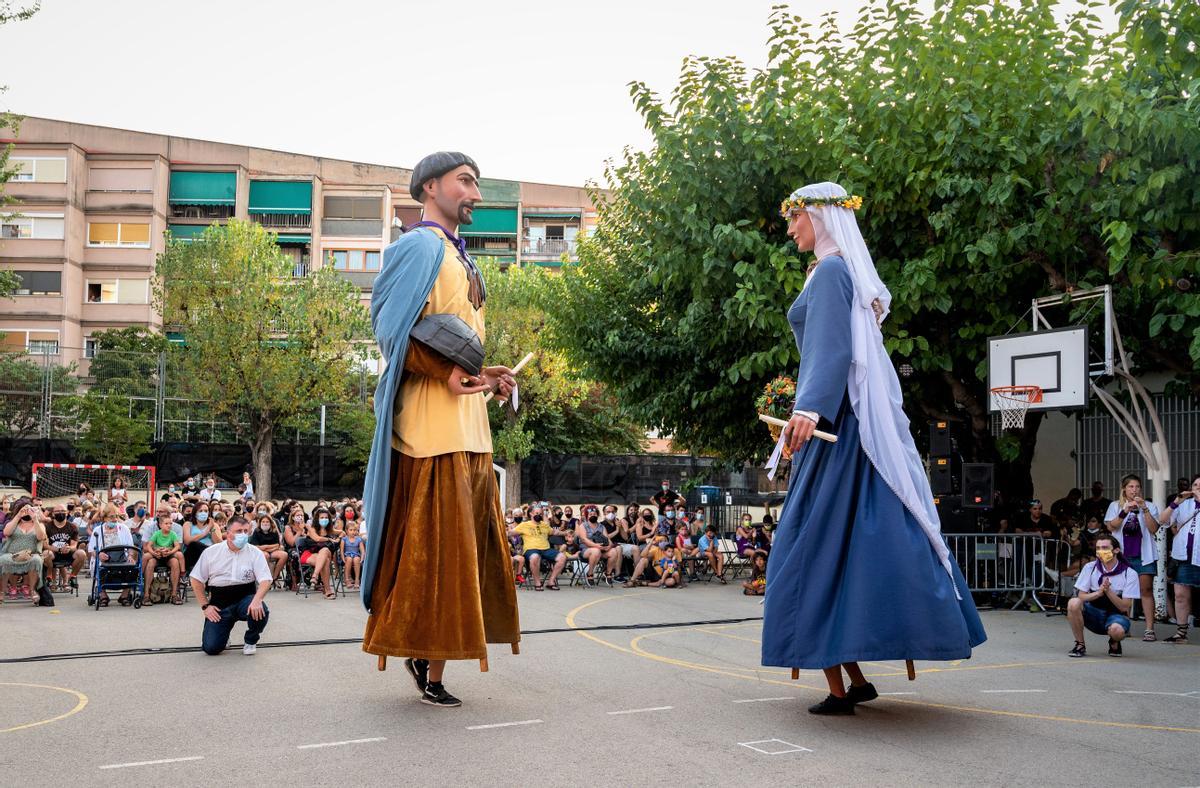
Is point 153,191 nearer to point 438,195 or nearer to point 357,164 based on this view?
point 357,164

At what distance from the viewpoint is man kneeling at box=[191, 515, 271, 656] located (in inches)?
354

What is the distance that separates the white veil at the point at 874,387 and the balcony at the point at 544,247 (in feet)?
185

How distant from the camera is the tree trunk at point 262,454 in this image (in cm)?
3644

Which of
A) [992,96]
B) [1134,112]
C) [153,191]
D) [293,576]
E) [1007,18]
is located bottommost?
[293,576]

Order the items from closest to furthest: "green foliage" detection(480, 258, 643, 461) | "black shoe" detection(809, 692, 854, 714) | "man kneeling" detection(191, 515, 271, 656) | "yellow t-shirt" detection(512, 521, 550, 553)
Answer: "black shoe" detection(809, 692, 854, 714) < "man kneeling" detection(191, 515, 271, 656) < "yellow t-shirt" detection(512, 521, 550, 553) < "green foliage" detection(480, 258, 643, 461)

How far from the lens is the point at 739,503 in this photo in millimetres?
26578

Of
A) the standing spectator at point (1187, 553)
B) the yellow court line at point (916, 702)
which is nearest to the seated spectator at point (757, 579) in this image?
the standing spectator at point (1187, 553)

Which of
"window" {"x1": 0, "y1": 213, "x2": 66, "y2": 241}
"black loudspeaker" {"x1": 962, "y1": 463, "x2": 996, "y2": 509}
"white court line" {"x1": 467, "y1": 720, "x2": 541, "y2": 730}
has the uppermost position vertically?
"window" {"x1": 0, "y1": 213, "x2": 66, "y2": 241}

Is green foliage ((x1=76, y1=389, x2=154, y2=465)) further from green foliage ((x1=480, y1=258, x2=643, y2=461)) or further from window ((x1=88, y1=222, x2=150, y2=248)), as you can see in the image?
window ((x1=88, y1=222, x2=150, y2=248))

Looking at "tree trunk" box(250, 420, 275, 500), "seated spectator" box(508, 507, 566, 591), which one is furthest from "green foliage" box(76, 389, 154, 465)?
"seated spectator" box(508, 507, 566, 591)

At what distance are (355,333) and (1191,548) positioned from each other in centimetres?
3160

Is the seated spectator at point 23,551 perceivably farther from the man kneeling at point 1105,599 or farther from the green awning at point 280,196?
the green awning at point 280,196

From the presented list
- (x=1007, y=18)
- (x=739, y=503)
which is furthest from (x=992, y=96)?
(x=739, y=503)

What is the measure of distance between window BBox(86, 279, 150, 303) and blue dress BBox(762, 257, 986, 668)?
5346cm
